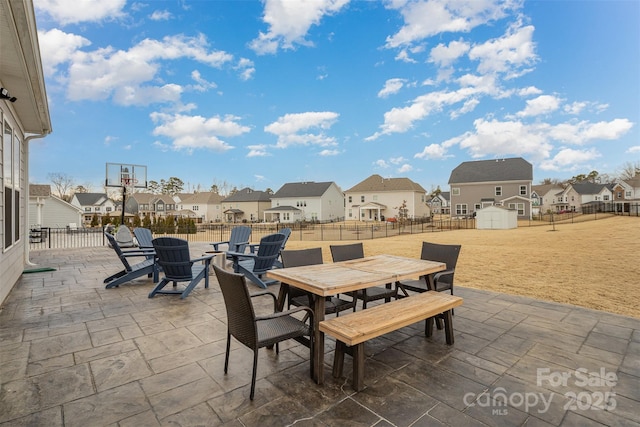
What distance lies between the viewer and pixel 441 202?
2447 inches

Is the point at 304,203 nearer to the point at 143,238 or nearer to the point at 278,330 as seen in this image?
the point at 143,238

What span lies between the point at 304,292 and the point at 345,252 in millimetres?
984

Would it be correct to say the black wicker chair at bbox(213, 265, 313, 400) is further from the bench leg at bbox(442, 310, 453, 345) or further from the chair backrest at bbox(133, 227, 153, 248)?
the chair backrest at bbox(133, 227, 153, 248)

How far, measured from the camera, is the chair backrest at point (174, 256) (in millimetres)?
4559

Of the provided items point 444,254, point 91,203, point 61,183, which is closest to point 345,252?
point 444,254

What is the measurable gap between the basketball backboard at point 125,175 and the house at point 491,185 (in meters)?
32.5

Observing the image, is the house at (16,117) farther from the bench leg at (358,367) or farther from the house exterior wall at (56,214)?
the house exterior wall at (56,214)

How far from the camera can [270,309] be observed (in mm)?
4180

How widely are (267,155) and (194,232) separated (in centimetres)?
2449

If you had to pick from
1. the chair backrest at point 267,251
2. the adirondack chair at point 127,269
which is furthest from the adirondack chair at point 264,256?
the adirondack chair at point 127,269

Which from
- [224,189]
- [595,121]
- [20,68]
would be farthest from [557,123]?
[224,189]

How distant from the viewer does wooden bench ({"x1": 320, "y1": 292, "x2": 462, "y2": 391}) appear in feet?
7.06

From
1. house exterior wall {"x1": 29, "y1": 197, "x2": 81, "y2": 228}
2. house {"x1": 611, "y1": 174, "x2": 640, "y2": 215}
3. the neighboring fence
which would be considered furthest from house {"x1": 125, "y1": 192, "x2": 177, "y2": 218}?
house {"x1": 611, "y1": 174, "x2": 640, "y2": 215}

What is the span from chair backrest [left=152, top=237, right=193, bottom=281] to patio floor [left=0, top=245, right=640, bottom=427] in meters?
0.74
